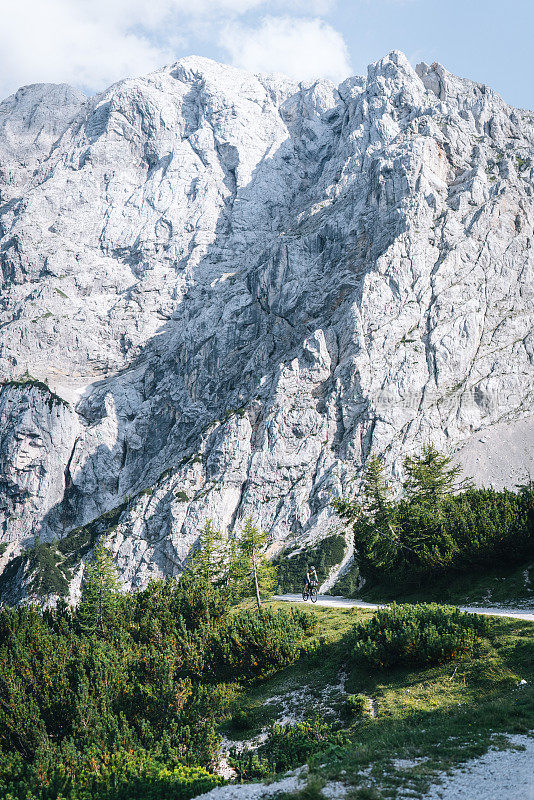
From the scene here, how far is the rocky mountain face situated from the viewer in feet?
405

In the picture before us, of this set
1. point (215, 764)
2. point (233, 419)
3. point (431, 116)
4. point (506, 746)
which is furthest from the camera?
point (431, 116)

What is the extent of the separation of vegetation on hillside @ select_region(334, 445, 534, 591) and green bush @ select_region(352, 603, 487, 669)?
34.7ft

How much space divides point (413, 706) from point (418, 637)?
302 centimetres

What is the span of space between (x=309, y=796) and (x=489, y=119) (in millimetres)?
209897

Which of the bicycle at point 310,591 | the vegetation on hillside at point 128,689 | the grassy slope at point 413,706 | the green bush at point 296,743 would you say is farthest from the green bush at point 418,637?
the bicycle at point 310,591

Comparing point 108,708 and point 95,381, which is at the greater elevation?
point 95,381

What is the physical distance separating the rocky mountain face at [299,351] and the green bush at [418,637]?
9705cm

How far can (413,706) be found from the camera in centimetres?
1389

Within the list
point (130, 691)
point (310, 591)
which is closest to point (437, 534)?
point (310, 591)

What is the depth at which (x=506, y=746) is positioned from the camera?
9.89m

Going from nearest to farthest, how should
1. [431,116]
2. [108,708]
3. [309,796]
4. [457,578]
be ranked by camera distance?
[309,796] < [108,708] < [457,578] < [431,116]

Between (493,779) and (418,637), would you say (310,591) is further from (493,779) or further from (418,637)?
(493,779)

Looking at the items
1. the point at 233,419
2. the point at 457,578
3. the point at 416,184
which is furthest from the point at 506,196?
the point at 457,578

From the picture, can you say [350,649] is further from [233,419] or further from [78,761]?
[233,419]
